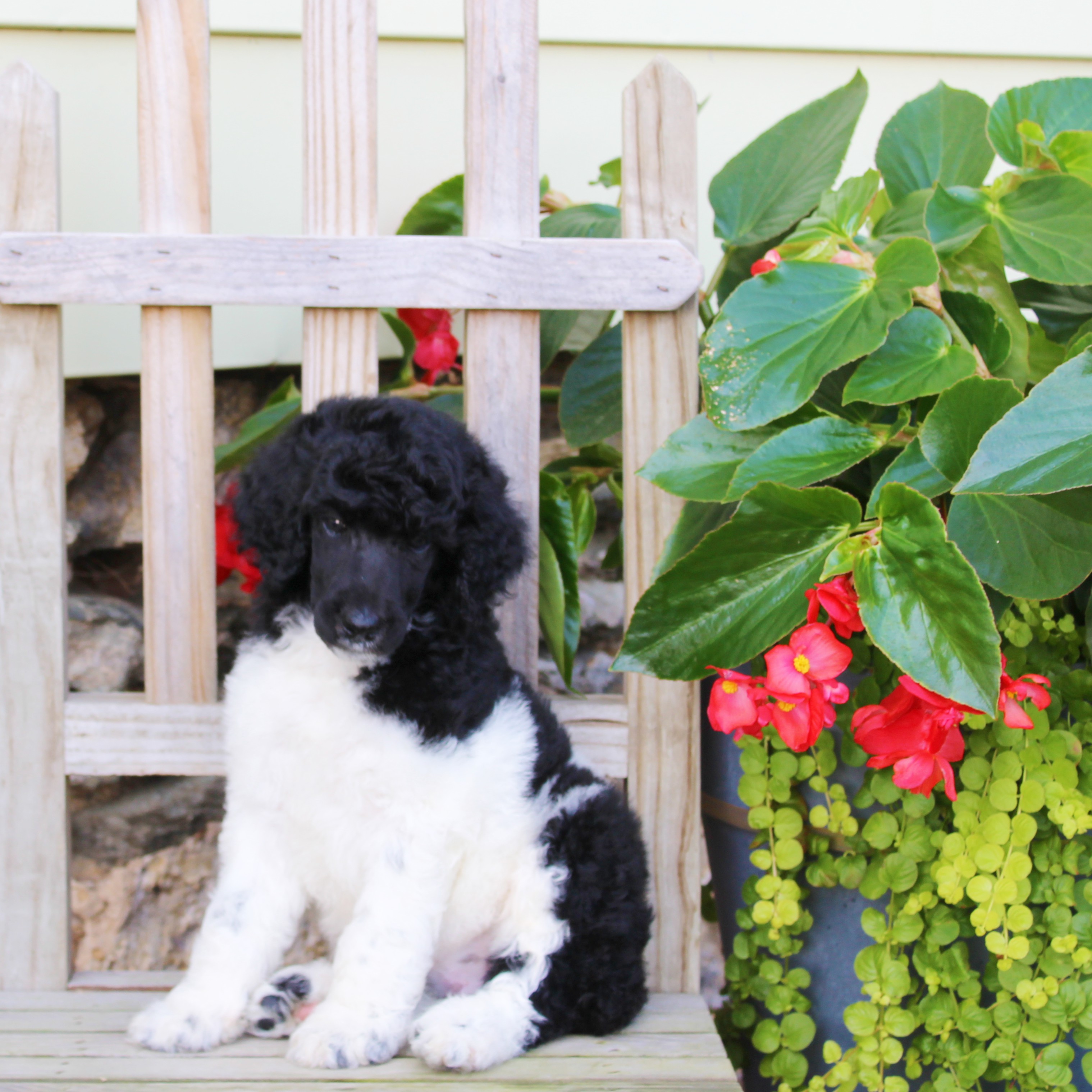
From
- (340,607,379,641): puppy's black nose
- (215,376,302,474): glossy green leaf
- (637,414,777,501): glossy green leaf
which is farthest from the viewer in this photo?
(215,376,302,474): glossy green leaf

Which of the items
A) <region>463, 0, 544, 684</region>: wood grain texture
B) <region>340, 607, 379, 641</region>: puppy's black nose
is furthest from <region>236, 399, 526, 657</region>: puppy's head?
<region>463, 0, 544, 684</region>: wood grain texture

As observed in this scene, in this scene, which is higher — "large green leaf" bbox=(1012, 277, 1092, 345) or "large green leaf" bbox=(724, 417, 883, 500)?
"large green leaf" bbox=(1012, 277, 1092, 345)

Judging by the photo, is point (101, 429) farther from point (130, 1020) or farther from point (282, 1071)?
point (282, 1071)

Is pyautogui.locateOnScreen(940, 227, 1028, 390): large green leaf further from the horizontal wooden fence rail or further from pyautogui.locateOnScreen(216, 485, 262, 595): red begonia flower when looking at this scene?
pyautogui.locateOnScreen(216, 485, 262, 595): red begonia flower

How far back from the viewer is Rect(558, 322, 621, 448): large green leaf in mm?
1976

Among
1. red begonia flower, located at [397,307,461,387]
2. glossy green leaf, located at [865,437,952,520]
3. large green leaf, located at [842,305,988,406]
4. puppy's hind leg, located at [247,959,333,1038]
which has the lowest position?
puppy's hind leg, located at [247,959,333,1038]

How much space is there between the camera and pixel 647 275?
1.79 meters

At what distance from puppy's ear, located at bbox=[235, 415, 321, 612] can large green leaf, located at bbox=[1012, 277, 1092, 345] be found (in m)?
1.37

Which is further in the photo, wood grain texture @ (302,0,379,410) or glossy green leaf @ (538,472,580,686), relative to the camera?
glossy green leaf @ (538,472,580,686)

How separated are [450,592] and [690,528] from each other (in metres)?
0.43

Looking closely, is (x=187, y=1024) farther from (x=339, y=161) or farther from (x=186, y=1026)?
(x=339, y=161)

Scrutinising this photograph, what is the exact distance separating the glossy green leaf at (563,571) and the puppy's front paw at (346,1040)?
2.22 ft

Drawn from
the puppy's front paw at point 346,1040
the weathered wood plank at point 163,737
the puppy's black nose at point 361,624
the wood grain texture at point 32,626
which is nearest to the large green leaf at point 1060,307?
the weathered wood plank at point 163,737

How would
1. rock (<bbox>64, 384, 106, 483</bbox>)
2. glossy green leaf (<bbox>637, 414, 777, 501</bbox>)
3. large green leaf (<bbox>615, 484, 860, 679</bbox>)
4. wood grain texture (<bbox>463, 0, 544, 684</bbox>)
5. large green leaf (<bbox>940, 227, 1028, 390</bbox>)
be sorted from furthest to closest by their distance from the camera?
rock (<bbox>64, 384, 106, 483</bbox>) → wood grain texture (<bbox>463, 0, 544, 684</bbox>) → large green leaf (<bbox>940, 227, 1028, 390</bbox>) → glossy green leaf (<bbox>637, 414, 777, 501</bbox>) → large green leaf (<bbox>615, 484, 860, 679</bbox>)
